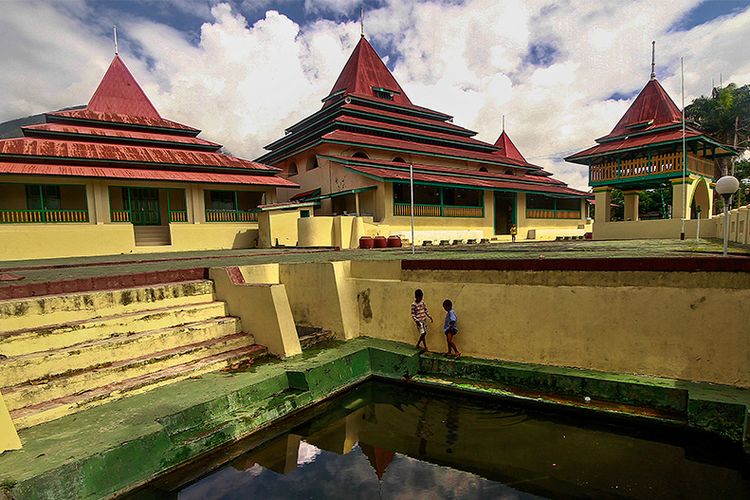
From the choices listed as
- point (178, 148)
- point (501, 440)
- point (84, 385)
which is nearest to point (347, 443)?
point (501, 440)

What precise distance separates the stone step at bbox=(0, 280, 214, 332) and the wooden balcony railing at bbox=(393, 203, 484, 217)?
12.7m

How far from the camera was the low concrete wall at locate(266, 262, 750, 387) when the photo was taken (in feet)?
15.9

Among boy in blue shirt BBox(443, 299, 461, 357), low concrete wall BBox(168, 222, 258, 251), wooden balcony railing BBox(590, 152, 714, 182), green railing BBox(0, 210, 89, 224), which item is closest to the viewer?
boy in blue shirt BBox(443, 299, 461, 357)

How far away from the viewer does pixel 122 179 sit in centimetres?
1530

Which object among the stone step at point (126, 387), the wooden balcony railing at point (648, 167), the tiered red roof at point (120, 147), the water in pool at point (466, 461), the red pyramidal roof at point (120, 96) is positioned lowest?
the water in pool at point (466, 461)

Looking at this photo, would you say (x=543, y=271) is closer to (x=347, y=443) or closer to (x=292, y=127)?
(x=347, y=443)

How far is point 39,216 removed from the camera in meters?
14.6

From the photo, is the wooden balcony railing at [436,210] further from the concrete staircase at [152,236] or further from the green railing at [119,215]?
the green railing at [119,215]

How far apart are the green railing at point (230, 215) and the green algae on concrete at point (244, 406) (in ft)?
44.7

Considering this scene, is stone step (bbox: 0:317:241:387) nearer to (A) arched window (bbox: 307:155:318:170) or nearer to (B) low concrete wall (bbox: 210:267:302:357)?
(B) low concrete wall (bbox: 210:267:302:357)

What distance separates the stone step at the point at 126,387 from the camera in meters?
4.13

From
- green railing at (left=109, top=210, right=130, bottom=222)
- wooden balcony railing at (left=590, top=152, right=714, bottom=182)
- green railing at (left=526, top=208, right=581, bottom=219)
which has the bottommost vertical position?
green railing at (left=526, top=208, right=581, bottom=219)

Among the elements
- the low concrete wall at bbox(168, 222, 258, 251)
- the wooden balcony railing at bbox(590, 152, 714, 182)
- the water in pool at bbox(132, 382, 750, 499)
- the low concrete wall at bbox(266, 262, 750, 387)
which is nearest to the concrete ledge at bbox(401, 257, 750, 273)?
the low concrete wall at bbox(266, 262, 750, 387)

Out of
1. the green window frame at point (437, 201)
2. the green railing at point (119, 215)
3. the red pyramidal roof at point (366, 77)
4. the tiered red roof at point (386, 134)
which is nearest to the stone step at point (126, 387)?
the tiered red roof at point (386, 134)
